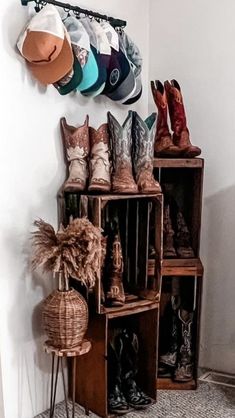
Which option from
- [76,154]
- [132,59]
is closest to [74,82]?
[76,154]

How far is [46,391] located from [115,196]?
3.00ft

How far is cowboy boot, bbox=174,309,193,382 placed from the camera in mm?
2266

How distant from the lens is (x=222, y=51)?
2.29 metres

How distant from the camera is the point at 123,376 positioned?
2.13 meters

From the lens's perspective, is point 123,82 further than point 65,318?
Yes

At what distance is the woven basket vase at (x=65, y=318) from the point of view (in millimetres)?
1829

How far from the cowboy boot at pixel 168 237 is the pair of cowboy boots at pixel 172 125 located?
0.30 metres

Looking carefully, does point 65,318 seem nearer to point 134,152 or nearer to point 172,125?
point 134,152

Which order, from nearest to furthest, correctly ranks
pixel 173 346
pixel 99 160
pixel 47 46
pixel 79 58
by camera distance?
pixel 47 46 < pixel 79 58 < pixel 99 160 < pixel 173 346

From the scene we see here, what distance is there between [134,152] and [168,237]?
47 cm

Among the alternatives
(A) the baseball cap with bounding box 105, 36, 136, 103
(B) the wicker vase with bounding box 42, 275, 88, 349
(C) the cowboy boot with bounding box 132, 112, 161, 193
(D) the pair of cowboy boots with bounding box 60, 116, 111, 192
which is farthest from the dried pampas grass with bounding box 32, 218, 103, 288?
(A) the baseball cap with bounding box 105, 36, 136, 103

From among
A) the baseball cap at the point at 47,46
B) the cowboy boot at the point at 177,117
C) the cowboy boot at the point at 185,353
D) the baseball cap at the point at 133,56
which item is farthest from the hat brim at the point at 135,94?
the cowboy boot at the point at 185,353

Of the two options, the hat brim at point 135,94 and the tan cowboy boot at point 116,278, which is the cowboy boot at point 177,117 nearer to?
the hat brim at point 135,94

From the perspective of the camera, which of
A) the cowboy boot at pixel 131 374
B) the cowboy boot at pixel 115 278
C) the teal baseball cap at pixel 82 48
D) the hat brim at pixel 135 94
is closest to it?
the teal baseball cap at pixel 82 48
